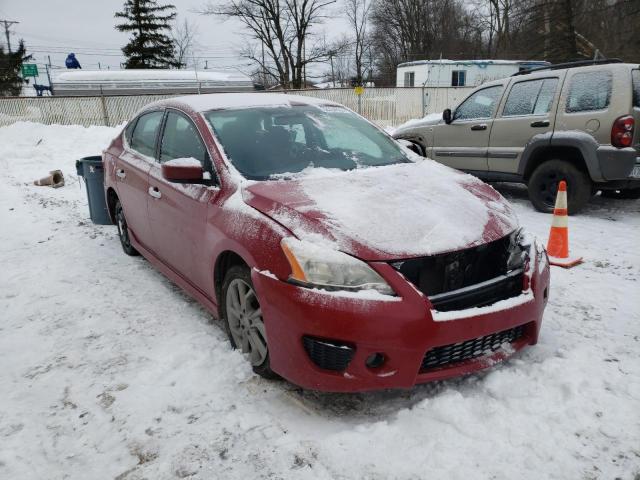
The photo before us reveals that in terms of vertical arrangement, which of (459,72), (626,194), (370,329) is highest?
(459,72)

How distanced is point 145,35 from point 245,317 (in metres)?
42.6

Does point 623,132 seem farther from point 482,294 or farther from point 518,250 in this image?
point 482,294

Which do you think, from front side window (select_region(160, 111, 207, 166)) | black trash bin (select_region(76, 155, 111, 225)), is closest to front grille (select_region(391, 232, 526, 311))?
front side window (select_region(160, 111, 207, 166))

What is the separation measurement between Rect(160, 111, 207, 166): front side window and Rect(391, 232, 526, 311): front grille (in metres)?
1.76

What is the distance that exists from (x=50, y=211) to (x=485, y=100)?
22.4 ft

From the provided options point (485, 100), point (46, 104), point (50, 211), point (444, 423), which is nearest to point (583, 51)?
point (485, 100)

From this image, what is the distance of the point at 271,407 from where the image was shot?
8.64 ft

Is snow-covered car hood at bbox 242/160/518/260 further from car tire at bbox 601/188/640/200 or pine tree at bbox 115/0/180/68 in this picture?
pine tree at bbox 115/0/180/68

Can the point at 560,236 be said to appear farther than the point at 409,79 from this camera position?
No

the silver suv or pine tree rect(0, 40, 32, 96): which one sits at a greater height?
pine tree rect(0, 40, 32, 96)

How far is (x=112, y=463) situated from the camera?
7.52 ft

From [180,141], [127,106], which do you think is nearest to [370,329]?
[180,141]

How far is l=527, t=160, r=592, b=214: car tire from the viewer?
6.04 metres

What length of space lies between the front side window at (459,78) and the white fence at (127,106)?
366 inches
